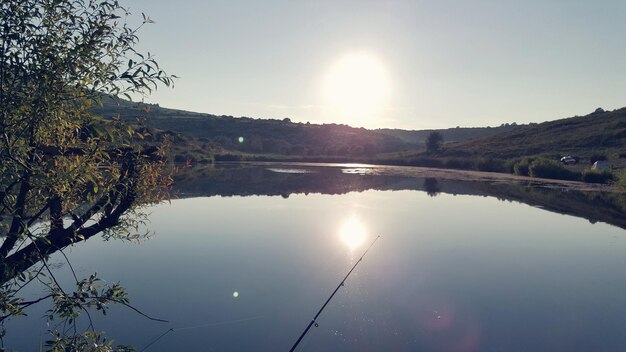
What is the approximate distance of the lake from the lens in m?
9.78

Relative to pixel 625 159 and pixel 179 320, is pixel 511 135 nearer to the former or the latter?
pixel 625 159

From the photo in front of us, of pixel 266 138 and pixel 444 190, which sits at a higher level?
pixel 266 138

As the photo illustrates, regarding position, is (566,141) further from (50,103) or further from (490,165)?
(50,103)

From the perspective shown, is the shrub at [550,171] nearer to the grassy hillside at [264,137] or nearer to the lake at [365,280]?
the lake at [365,280]

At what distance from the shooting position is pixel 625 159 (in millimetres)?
55344

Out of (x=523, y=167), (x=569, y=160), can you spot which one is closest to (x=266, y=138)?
(x=523, y=167)

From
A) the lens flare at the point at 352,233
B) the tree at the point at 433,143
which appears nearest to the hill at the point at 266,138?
the tree at the point at 433,143

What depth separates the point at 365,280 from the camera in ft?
45.6

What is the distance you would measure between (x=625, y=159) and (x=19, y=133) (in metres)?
65.5

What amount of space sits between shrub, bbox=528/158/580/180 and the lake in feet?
80.4

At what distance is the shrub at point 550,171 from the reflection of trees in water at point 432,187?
12.0m

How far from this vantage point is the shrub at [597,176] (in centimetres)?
4541

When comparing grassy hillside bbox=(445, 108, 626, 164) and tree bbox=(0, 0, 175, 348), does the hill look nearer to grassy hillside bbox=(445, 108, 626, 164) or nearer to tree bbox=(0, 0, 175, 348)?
grassy hillside bbox=(445, 108, 626, 164)

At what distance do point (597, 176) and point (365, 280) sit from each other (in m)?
42.3
